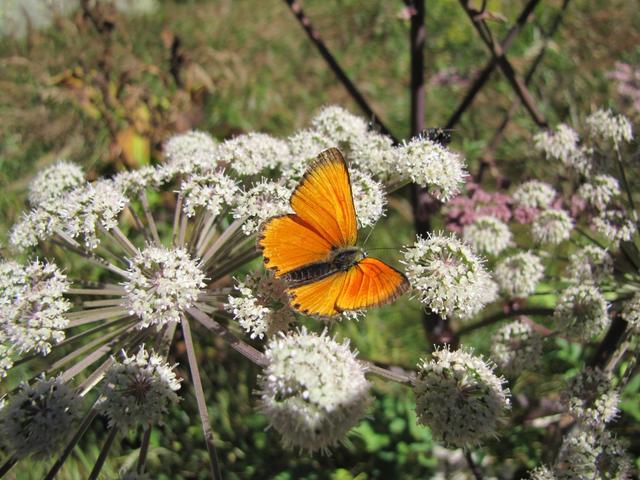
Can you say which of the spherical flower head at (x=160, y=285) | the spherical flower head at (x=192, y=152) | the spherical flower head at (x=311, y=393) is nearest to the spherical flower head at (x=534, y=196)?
the spherical flower head at (x=311, y=393)

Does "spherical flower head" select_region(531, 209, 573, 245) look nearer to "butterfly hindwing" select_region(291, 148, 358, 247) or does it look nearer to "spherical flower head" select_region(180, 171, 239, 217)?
"butterfly hindwing" select_region(291, 148, 358, 247)

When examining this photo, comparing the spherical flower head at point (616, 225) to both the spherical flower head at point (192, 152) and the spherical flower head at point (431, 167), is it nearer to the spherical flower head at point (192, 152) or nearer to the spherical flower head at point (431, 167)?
the spherical flower head at point (431, 167)

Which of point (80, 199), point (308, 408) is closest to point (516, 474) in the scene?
point (308, 408)

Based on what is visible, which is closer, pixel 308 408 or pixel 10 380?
pixel 308 408

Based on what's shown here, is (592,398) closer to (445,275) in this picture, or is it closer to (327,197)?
(445,275)

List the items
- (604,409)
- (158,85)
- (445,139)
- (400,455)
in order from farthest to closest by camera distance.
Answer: (158,85) → (400,455) → (445,139) → (604,409)

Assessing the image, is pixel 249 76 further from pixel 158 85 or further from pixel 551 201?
pixel 551 201
